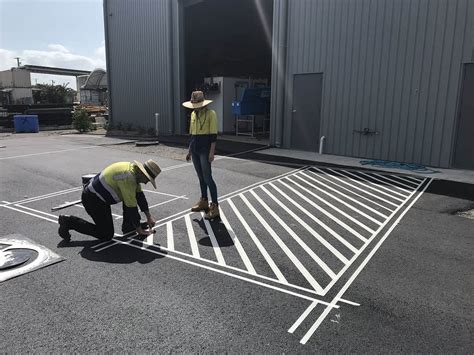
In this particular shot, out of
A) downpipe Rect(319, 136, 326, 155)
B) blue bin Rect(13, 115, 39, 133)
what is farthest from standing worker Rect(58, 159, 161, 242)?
blue bin Rect(13, 115, 39, 133)

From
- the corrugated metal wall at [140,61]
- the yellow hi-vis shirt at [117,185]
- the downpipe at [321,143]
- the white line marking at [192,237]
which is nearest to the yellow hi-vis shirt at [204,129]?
the white line marking at [192,237]

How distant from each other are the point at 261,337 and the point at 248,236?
7.63ft

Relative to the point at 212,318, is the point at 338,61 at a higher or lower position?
higher

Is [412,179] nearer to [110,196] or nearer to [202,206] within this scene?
[202,206]

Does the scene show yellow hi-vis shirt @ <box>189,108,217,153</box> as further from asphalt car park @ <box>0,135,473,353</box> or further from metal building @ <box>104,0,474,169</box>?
metal building @ <box>104,0,474,169</box>

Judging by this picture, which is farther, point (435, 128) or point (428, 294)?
point (435, 128)

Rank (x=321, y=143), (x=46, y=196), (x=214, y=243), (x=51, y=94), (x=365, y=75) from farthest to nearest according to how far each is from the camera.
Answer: (x=51, y=94)
(x=321, y=143)
(x=365, y=75)
(x=46, y=196)
(x=214, y=243)

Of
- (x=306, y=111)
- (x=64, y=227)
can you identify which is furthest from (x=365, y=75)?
(x=64, y=227)

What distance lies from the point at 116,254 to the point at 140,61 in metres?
16.5

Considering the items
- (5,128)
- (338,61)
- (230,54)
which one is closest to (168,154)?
(338,61)

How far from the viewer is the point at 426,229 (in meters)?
5.74

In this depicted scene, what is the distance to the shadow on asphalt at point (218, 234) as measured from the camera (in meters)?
5.12

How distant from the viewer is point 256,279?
411 centimetres

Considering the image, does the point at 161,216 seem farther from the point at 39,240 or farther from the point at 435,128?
the point at 435,128
